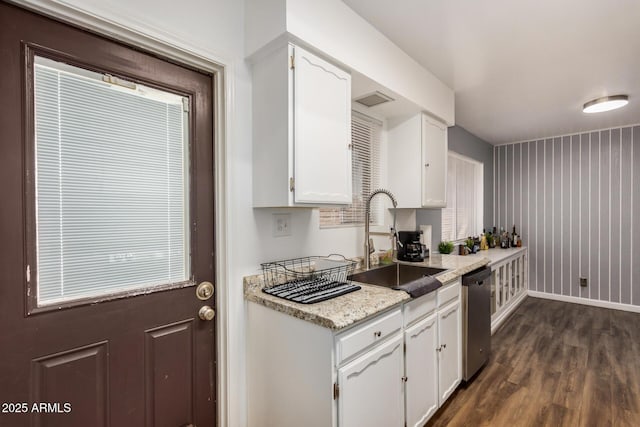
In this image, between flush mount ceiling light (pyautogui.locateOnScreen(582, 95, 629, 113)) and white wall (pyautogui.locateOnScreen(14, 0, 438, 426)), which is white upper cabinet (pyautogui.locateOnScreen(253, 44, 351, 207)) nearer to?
white wall (pyautogui.locateOnScreen(14, 0, 438, 426))

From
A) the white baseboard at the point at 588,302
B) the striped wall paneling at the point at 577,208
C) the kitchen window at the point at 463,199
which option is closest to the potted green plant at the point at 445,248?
the kitchen window at the point at 463,199

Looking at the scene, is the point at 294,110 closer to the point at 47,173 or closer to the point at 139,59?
the point at 139,59

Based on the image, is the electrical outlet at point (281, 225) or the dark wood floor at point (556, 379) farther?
the dark wood floor at point (556, 379)

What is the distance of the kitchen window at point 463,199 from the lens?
3730 mm

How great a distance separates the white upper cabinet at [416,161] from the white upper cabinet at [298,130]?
3.29 ft

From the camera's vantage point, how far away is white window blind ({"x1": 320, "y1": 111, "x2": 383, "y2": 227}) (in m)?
2.23

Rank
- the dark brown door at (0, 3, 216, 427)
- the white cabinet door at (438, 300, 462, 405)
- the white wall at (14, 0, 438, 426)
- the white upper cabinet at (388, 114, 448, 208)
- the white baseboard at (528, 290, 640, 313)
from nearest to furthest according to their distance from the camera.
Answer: the dark brown door at (0, 3, 216, 427), the white wall at (14, 0, 438, 426), the white cabinet door at (438, 300, 462, 405), the white upper cabinet at (388, 114, 448, 208), the white baseboard at (528, 290, 640, 313)

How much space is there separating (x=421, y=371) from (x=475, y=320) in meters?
0.82

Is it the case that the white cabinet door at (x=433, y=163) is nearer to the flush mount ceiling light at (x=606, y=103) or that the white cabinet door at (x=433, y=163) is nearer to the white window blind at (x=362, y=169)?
the white window blind at (x=362, y=169)

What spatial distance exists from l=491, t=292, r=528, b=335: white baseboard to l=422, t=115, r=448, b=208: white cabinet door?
162 cm

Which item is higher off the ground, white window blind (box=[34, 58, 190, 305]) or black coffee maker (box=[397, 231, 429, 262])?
white window blind (box=[34, 58, 190, 305])

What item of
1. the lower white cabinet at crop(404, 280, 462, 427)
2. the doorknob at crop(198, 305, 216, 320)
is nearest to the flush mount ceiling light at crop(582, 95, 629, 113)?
the lower white cabinet at crop(404, 280, 462, 427)

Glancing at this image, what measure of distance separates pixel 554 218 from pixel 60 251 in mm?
5506

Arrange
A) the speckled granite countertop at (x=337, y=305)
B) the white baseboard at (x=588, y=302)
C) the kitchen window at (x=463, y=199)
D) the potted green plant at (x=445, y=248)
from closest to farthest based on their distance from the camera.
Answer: the speckled granite countertop at (x=337, y=305) < the potted green plant at (x=445, y=248) < the kitchen window at (x=463, y=199) < the white baseboard at (x=588, y=302)
